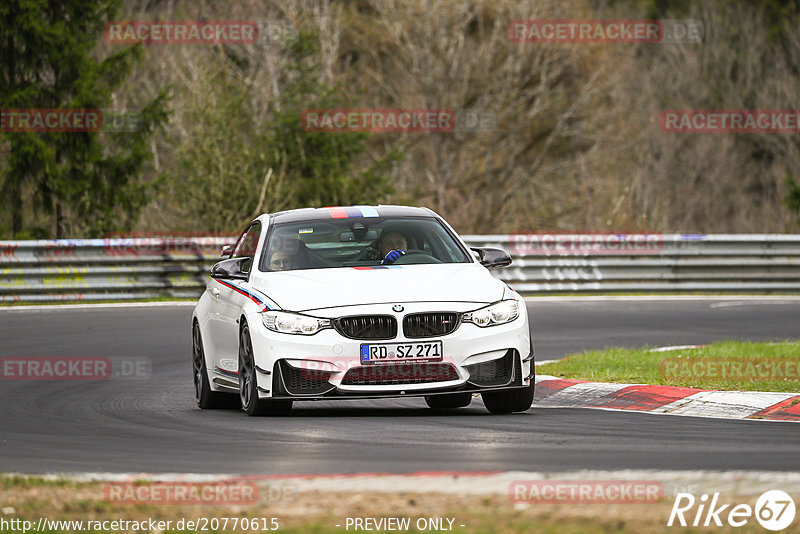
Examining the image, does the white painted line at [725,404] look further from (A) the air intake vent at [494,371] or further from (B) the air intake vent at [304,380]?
(B) the air intake vent at [304,380]

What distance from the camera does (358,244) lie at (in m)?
11.6

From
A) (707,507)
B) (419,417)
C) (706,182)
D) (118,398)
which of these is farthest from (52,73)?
(706,182)

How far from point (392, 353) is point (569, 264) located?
49.9 ft

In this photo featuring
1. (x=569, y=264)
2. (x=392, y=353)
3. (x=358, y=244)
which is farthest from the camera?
(x=569, y=264)

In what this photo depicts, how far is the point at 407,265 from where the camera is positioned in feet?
36.7

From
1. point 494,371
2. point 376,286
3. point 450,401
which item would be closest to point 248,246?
point 450,401

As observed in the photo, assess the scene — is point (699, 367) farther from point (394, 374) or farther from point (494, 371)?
point (394, 374)

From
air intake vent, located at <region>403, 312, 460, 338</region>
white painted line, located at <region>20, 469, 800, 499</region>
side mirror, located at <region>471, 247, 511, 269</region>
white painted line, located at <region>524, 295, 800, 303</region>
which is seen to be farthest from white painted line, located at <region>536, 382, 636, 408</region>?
white painted line, located at <region>524, 295, 800, 303</region>

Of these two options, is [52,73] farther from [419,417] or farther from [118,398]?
[419,417]

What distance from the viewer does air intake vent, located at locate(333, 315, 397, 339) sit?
10266mm

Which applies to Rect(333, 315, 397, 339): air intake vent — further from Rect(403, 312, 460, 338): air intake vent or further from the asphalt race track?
the asphalt race track

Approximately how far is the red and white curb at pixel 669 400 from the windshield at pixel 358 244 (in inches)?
59.4

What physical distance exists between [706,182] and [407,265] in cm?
4775

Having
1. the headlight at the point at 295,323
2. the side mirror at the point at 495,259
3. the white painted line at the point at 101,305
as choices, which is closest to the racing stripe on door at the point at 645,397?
the side mirror at the point at 495,259
